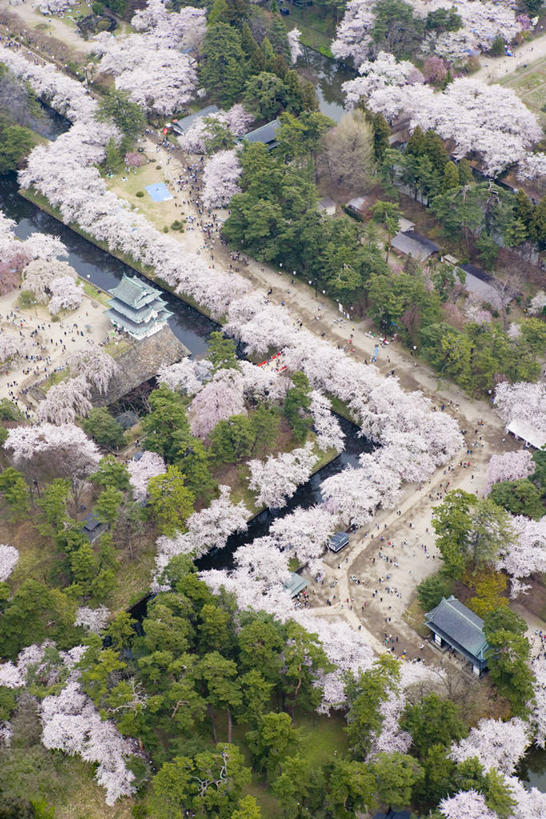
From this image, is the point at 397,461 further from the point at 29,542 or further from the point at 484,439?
the point at 29,542

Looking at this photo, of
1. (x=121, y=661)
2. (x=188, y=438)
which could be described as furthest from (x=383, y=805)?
(x=188, y=438)

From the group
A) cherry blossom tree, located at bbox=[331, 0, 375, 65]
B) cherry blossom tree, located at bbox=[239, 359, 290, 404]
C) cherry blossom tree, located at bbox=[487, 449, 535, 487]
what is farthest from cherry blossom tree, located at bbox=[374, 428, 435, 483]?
cherry blossom tree, located at bbox=[331, 0, 375, 65]

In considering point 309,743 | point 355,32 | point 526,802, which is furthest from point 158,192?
point 526,802

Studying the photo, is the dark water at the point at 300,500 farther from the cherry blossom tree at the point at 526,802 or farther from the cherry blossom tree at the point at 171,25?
the cherry blossom tree at the point at 171,25

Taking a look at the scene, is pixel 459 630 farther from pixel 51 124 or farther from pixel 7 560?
pixel 51 124

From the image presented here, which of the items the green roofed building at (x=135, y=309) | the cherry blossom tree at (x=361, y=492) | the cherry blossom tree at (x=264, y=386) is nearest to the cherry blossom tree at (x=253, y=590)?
the cherry blossom tree at (x=361, y=492)

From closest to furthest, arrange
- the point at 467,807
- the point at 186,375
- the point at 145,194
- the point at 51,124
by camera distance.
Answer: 1. the point at 467,807
2. the point at 186,375
3. the point at 145,194
4. the point at 51,124
